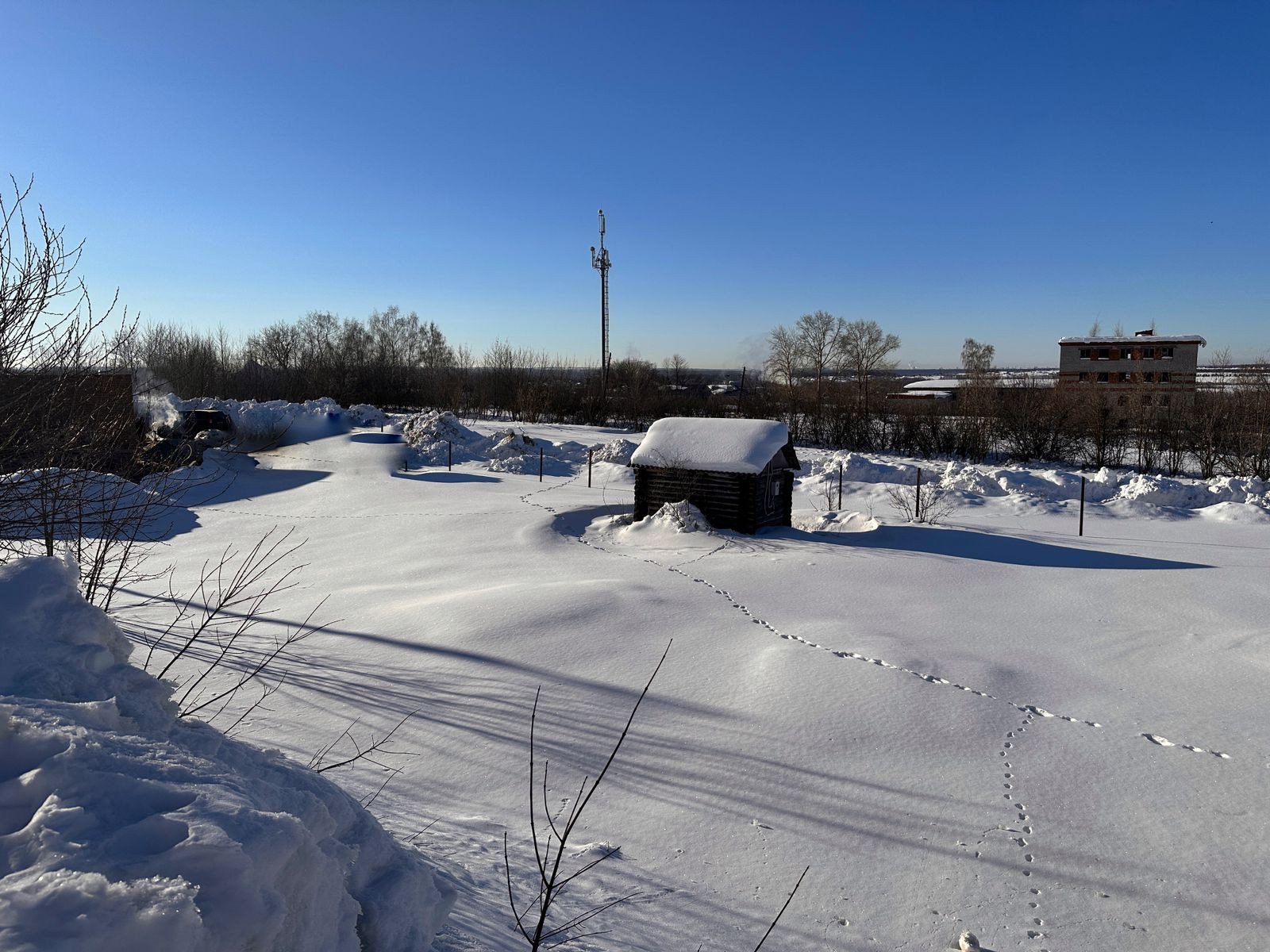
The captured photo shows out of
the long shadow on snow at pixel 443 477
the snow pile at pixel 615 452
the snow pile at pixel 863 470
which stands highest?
the snow pile at pixel 615 452

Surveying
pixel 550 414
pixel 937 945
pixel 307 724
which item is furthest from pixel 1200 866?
pixel 550 414

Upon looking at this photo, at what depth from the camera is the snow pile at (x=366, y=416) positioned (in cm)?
3803

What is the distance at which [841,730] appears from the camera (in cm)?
697

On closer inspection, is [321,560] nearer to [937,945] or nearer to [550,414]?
[937,945]

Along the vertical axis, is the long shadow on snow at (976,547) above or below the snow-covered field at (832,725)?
above

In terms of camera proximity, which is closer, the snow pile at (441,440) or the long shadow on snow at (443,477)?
the long shadow on snow at (443,477)

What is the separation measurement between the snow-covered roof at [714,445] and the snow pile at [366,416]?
24799mm

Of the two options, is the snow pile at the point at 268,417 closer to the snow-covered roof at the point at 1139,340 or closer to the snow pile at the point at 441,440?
the snow pile at the point at 441,440

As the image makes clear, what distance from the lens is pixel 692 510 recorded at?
15.9 meters

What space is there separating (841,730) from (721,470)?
356 inches

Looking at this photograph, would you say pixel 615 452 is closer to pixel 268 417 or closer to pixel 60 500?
pixel 268 417

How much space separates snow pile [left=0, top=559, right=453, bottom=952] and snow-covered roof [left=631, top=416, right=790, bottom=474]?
12405 millimetres

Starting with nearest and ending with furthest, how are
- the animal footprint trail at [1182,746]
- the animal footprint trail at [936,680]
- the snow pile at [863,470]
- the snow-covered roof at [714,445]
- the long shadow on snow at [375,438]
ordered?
the animal footprint trail at [1182,746] → the animal footprint trail at [936,680] → the snow-covered roof at [714,445] → the snow pile at [863,470] → the long shadow on snow at [375,438]

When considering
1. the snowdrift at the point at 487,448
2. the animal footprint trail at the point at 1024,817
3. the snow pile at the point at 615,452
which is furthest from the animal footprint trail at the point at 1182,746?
the snowdrift at the point at 487,448
